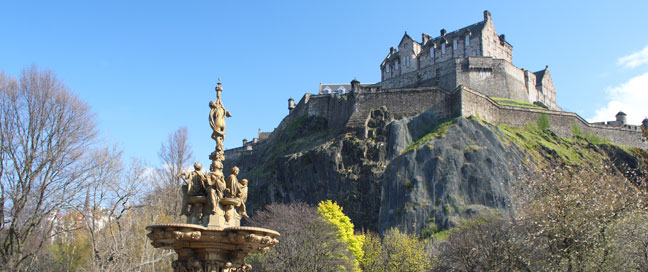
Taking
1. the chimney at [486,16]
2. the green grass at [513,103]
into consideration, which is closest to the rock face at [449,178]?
the green grass at [513,103]

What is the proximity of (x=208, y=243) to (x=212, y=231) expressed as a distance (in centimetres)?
30

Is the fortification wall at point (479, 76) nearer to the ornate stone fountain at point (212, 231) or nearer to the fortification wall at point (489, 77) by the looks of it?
Result: the fortification wall at point (489, 77)

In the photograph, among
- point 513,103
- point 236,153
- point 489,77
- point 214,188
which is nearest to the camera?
point 214,188

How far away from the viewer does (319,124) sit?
6712 cm

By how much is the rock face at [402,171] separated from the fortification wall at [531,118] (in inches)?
156

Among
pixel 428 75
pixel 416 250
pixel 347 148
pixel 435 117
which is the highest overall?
pixel 428 75

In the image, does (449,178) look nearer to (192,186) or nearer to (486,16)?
(486,16)

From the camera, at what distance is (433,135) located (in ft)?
184

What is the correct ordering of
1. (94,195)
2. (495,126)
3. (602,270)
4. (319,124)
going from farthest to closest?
(319,124) < (495,126) < (94,195) < (602,270)

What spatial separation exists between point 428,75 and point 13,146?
58519 millimetres

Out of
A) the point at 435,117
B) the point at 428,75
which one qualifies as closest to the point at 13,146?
the point at 435,117

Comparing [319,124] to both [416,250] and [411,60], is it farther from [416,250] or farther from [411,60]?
[416,250]

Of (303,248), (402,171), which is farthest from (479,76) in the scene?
(303,248)

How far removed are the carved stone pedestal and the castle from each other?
49308mm
